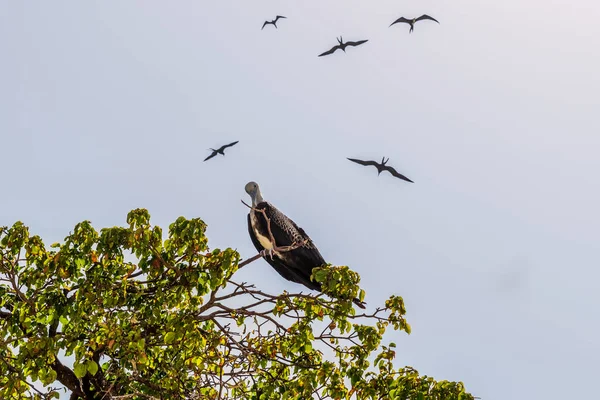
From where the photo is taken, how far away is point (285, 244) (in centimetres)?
1166

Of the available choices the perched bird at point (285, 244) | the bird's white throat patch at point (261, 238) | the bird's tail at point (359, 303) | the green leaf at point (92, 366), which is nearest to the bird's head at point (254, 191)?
the perched bird at point (285, 244)

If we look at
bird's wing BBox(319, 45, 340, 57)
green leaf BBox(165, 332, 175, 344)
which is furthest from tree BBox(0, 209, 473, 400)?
bird's wing BBox(319, 45, 340, 57)

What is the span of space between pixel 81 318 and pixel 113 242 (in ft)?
2.71

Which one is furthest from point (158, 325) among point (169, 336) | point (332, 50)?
point (332, 50)

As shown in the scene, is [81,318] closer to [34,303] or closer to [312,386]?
[34,303]

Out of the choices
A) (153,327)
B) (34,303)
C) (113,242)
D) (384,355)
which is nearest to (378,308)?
(384,355)

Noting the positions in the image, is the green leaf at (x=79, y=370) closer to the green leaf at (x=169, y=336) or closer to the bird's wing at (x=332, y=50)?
the green leaf at (x=169, y=336)

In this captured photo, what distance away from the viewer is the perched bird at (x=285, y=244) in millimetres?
11172

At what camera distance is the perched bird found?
36.7 feet

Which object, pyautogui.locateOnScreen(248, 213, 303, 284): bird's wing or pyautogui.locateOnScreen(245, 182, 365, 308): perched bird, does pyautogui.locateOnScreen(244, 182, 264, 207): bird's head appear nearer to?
pyautogui.locateOnScreen(245, 182, 365, 308): perched bird

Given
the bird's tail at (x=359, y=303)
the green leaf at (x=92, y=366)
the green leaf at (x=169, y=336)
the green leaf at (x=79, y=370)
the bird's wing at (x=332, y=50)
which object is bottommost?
the green leaf at (x=79, y=370)

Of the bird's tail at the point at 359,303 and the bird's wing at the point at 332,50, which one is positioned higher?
the bird's wing at the point at 332,50

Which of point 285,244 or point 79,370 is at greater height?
point 285,244

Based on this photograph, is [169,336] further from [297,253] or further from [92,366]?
[297,253]
